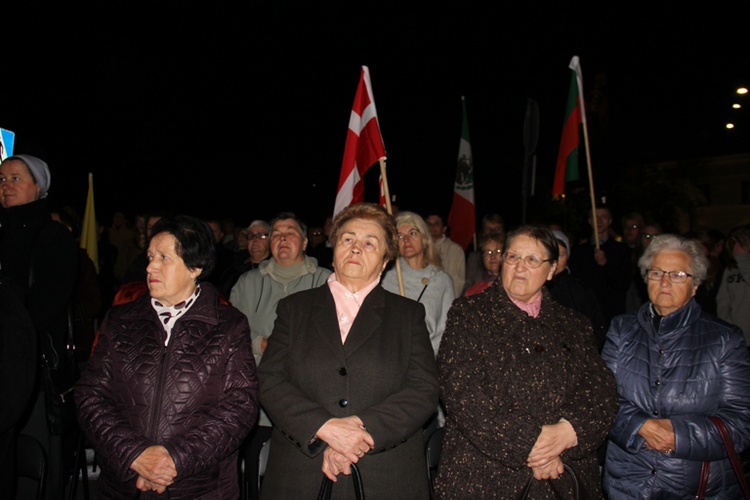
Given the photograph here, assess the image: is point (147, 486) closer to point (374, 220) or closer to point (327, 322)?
point (327, 322)

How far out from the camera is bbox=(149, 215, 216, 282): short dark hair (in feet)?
10.4

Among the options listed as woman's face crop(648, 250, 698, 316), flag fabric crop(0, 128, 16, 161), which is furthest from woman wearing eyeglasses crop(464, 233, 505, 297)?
flag fabric crop(0, 128, 16, 161)

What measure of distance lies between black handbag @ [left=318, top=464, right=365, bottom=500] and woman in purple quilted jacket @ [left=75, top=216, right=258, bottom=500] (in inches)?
18.9

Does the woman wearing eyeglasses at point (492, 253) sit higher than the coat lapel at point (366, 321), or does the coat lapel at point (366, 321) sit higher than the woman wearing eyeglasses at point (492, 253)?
the woman wearing eyeglasses at point (492, 253)

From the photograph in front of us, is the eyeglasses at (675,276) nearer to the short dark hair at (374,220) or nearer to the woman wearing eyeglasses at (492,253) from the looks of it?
the short dark hair at (374,220)

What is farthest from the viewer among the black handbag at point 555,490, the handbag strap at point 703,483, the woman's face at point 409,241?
the woman's face at point 409,241

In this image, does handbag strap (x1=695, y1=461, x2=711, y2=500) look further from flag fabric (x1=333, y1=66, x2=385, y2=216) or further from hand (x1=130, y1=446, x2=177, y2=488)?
flag fabric (x1=333, y1=66, x2=385, y2=216)

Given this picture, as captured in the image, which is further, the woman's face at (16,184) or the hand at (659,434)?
the woman's face at (16,184)

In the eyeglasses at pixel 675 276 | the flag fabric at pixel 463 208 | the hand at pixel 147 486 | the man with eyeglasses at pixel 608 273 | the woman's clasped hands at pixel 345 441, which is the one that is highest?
the flag fabric at pixel 463 208

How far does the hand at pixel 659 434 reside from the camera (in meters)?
3.16

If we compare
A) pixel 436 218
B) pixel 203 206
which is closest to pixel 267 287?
pixel 436 218

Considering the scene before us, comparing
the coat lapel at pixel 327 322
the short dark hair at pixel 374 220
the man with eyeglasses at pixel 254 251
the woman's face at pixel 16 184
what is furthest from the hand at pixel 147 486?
the man with eyeglasses at pixel 254 251

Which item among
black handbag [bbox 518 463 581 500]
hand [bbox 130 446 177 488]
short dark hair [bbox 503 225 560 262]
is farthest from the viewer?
short dark hair [bbox 503 225 560 262]

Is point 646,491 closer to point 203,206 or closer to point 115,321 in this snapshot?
point 115,321
